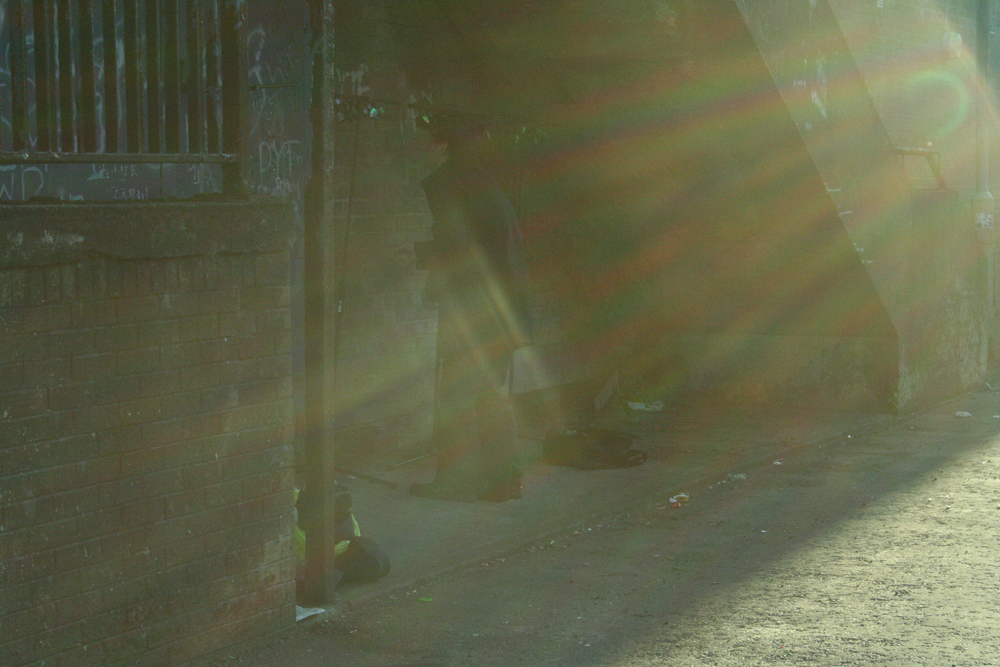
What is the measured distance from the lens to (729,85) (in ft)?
28.5

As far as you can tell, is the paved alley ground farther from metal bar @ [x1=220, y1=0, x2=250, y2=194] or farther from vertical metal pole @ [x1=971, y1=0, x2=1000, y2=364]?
vertical metal pole @ [x1=971, y1=0, x2=1000, y2=364]

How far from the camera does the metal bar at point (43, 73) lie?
14.4 ft

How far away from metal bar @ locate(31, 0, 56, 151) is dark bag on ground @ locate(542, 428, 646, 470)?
15.0 ft

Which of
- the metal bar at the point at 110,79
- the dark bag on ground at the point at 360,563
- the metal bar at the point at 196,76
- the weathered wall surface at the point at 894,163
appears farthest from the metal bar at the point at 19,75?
the weathered wall surface at the point at 894,163

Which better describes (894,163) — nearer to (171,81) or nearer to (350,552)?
(350,552)

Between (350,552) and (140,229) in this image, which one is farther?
(350,552)

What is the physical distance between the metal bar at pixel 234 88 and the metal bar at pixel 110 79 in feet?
1.46

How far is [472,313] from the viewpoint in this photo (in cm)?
718

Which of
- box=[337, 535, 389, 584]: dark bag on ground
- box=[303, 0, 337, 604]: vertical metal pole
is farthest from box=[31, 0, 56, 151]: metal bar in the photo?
box=[337, 535, 389, 584]: dark bag on ground

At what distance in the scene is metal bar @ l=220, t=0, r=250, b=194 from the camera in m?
4.90

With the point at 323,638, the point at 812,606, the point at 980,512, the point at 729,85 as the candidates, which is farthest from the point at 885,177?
the point at 323,638

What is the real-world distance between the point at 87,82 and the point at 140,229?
1.94 feet

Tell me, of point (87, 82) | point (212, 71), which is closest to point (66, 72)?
point (87, 82)

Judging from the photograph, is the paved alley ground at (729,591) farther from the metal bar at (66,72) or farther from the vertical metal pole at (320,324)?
the metal bar at (66,72)
